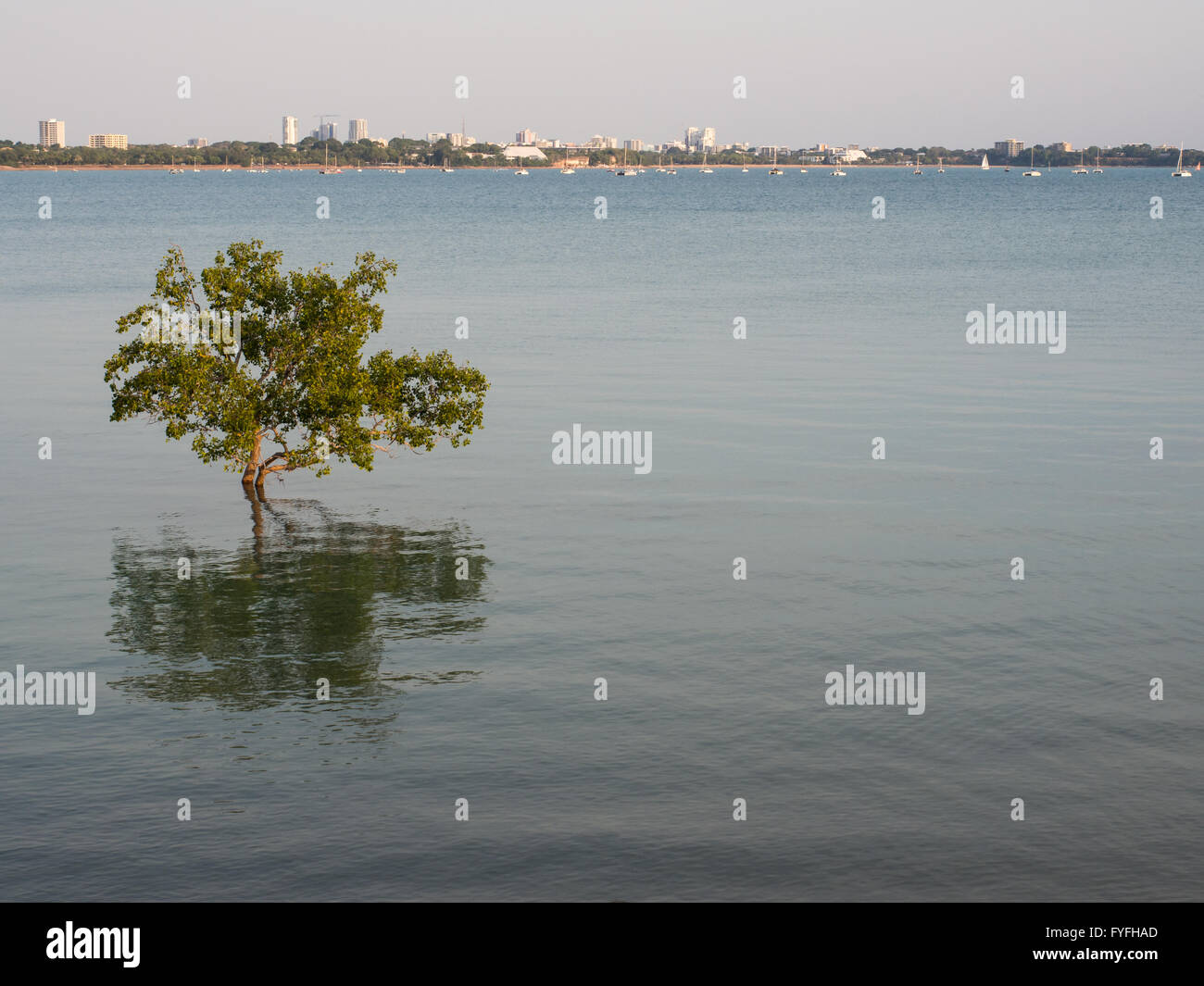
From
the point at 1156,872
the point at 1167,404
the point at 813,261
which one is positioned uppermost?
the point at 813,261

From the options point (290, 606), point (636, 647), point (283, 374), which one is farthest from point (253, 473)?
point (636, 647)

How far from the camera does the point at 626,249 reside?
168m

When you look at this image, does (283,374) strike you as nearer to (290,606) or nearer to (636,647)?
(290,606)

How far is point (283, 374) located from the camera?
50.0 m

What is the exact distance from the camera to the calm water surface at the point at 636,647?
25.9m

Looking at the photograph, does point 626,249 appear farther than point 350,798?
Yes

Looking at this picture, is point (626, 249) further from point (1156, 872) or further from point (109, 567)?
point (1156, 872)

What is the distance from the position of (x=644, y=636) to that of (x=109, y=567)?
1730 cm

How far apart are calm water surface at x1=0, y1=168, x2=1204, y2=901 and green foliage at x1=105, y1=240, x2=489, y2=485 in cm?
294

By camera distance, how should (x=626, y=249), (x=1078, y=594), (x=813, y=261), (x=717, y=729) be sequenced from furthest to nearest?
(x=626, y=249) < (x=813, y=261) < (x=1078, y=594) < (x=717, y=729)

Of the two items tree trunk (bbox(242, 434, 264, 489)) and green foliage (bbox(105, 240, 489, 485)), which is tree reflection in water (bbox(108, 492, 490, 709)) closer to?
green foliage (bbox(105, 240, 489, 485))

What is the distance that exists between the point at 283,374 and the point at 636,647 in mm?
19819
